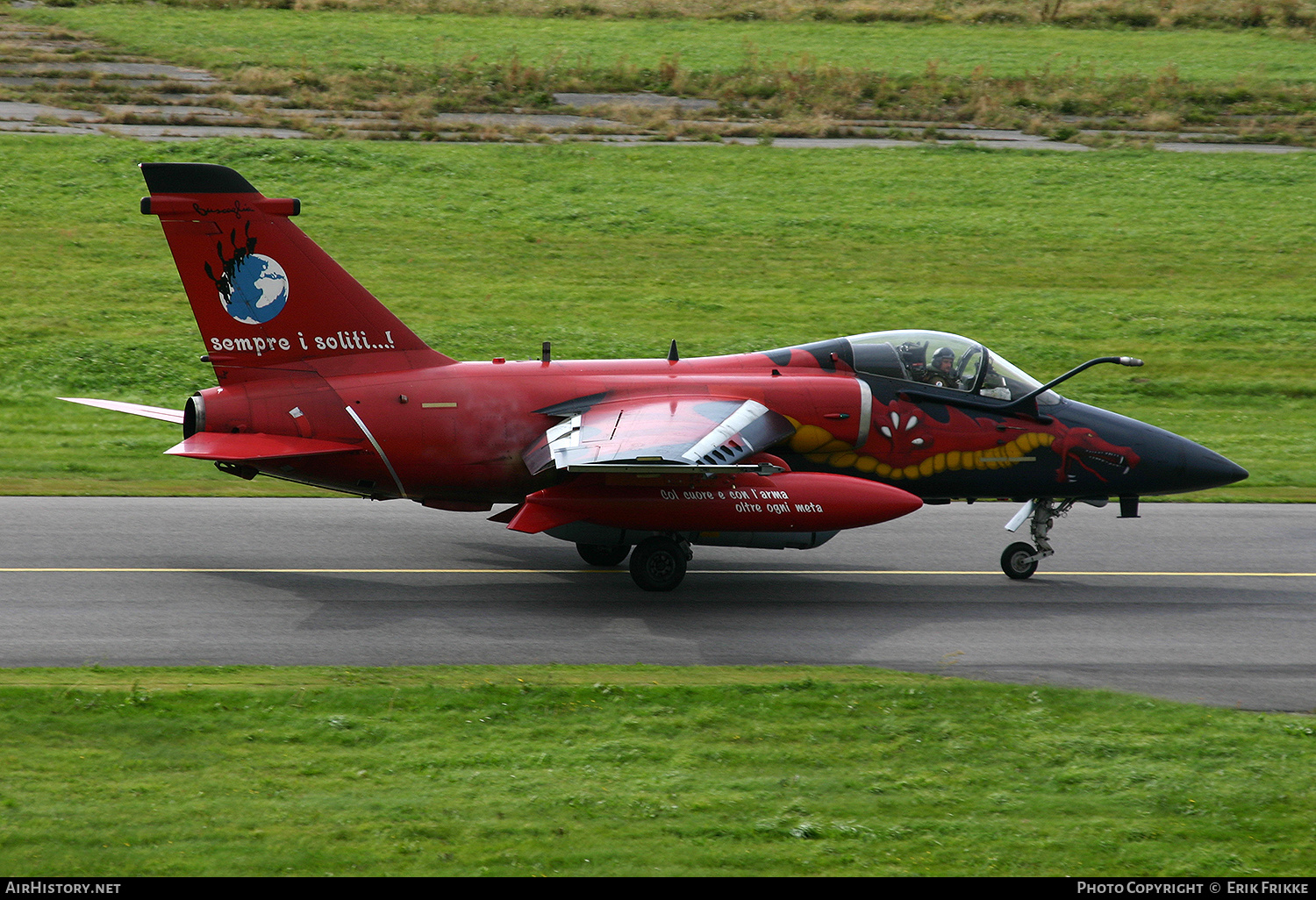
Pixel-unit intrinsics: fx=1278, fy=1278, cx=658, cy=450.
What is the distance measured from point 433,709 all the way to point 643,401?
530 cm

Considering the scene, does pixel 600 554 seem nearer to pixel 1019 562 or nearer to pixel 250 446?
pixel 250 446

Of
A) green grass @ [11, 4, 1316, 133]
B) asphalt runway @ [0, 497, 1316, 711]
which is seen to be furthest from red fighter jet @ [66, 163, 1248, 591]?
green grass @ [11, 4, 1316, 133]

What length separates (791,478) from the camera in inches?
557

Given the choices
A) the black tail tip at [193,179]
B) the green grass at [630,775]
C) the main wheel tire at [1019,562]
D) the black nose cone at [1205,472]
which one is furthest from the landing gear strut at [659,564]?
the black nose cone at [1205,472]

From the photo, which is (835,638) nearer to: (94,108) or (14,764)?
(14,764)

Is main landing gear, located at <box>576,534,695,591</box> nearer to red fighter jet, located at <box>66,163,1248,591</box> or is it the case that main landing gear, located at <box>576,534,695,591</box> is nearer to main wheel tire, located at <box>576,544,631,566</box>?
red fighter jet, located at <box>66,163,1248,591</box>

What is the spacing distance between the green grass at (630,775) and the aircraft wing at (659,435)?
227 centimetres

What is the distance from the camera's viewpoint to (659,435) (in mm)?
13914

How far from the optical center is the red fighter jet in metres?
14.1

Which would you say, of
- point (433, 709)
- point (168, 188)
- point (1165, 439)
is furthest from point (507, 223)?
point (433, 709)

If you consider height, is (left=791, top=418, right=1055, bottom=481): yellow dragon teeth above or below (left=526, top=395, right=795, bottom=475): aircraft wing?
below

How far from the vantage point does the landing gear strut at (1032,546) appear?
617 inches

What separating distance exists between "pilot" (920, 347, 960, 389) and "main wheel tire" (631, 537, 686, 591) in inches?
150

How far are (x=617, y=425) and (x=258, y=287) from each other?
4.51 metres
